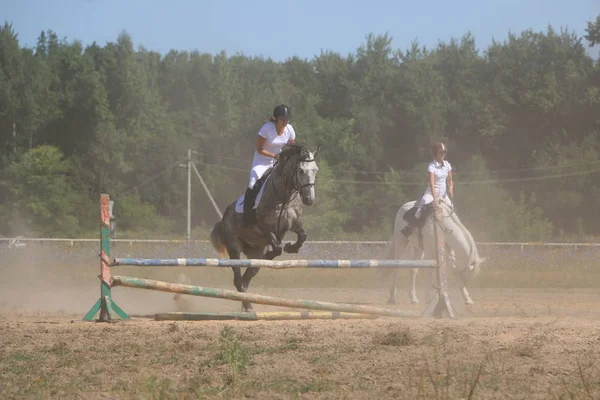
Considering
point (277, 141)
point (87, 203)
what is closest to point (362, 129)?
point (87, 203)

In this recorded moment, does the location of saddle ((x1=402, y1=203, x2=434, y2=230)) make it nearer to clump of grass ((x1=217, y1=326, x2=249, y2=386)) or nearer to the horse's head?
the horse's head

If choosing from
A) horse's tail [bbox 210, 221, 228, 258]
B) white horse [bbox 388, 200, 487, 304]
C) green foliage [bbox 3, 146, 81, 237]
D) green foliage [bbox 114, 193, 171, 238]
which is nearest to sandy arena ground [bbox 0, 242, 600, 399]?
white horse [bbox 388, 200, 487, 304]

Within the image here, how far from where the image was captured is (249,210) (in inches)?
499

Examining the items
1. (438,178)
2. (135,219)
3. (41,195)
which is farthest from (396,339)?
(135,219)

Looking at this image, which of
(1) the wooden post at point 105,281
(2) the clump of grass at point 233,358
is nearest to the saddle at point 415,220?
(1) the wooden post at point 105,281

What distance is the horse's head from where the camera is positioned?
11.6 m

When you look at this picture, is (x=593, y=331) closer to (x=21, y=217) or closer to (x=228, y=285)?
(x=228, y=285)

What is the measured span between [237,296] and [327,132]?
5228 cm

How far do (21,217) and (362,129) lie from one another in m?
24.4

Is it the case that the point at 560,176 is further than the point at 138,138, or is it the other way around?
the point at 138,138

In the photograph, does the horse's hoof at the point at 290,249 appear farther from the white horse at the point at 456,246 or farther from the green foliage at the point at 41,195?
the green foliage at the point at 41,195

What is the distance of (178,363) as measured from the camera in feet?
24.5

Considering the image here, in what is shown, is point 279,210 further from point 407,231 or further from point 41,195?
point 41,195

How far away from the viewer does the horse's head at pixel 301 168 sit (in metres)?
11.6
